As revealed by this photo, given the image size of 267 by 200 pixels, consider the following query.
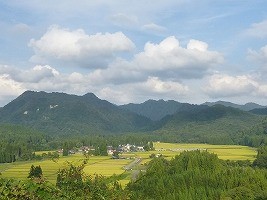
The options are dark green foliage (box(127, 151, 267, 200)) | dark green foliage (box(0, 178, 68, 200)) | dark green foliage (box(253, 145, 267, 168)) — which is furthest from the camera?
dark green foliage (box(253, 145, 267, 168))

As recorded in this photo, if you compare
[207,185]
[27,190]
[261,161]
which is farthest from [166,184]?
[27,190]

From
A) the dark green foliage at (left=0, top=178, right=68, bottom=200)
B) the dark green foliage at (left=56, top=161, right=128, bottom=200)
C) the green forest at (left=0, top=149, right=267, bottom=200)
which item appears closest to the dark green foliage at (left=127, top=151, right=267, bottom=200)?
the green forest at (left=0, top=149, right=267, bottom=200)

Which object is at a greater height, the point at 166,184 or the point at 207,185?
the point at 166,184

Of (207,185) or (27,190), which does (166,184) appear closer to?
(207,185)

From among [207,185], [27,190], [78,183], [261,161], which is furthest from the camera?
[261,161]

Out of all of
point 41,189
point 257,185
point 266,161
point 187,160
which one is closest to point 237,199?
point 257,185

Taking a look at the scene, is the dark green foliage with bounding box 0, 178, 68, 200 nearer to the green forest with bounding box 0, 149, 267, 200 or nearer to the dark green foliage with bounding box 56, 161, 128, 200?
the green forest with bounding box 0, 149, 267, 200

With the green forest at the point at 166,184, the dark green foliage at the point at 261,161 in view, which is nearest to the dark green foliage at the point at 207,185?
the green forest at the point at 166,184

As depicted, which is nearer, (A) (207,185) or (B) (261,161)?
(A) (207,185)

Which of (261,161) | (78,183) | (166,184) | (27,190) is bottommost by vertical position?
(166,184)

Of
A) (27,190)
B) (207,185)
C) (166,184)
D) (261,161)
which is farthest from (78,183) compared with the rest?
(261,161)

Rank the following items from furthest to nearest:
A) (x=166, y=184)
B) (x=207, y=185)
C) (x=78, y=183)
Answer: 1. (x=166, y=184)
2. (x=207, y=185)
3. (x=78, y=183)

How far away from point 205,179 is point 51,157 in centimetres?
8543

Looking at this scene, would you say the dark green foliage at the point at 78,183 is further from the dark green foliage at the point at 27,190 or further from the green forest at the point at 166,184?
the dark green foliage at the point at 27,190
